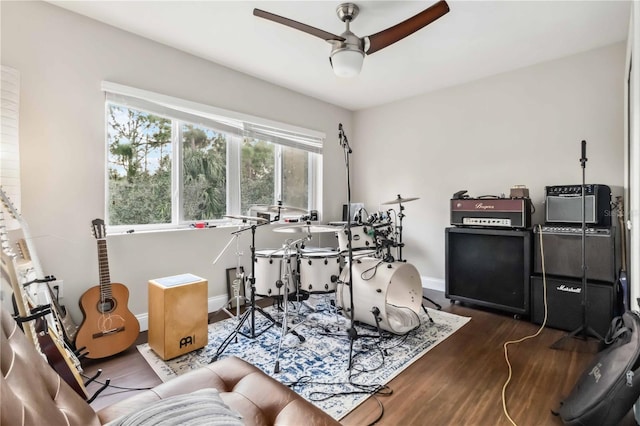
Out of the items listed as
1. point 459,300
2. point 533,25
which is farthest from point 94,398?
point 533,25

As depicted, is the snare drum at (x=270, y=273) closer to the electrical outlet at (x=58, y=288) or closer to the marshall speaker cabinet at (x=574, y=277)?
the electrical outlet at (x=58, y=288)

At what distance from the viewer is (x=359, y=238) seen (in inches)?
116

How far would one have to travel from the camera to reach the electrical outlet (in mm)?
2244

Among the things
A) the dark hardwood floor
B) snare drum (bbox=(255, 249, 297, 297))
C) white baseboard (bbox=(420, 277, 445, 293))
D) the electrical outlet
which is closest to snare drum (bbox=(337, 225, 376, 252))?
snare drum (bbox=(255, 249, 297, 297))

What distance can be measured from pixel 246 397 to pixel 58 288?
6.40ft

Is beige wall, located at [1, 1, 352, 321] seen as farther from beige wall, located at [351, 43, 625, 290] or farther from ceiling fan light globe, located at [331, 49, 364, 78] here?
beige wall, located at [351, 43, 625, 290]

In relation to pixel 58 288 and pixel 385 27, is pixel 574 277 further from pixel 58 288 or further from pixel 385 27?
pixel 58 288

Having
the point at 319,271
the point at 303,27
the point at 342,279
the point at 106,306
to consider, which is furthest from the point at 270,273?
the point at 303,27

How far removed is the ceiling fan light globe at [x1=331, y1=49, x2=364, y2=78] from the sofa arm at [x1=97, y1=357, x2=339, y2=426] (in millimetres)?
1892

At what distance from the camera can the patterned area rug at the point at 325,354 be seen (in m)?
1.90

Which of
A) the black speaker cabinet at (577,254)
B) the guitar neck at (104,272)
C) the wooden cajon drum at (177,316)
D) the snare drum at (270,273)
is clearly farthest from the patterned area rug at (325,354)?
the black speaker cabinet at (577,254)

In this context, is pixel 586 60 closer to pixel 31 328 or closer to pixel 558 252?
pixel 558 252

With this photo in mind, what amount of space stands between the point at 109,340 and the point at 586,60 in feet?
15.6

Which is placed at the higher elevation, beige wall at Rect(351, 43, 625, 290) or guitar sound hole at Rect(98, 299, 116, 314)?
beige wall at Rect(351, 43, 625, 290)
